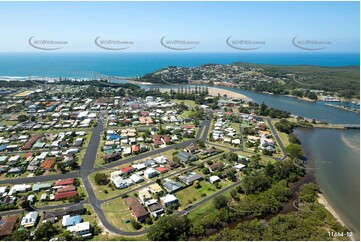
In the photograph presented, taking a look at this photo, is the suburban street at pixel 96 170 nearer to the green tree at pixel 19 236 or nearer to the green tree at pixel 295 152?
the green tree at pixel 295 152

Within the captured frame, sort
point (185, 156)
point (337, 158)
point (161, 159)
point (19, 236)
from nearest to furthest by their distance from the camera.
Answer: point (19, 236) < point (161, 159) < point (185, 156) < point (337, 158)

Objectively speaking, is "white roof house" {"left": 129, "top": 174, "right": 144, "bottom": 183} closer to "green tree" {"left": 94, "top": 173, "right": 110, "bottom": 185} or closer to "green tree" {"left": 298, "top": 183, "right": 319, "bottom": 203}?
"green tree" {"left": 94, "top": 173, "right": 110, "bottom": 185}

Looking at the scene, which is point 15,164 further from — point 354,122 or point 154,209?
point 354,122

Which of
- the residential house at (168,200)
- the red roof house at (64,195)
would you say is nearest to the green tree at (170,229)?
the residential house at (168,200)

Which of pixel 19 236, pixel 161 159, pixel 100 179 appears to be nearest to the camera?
pixel 19 236

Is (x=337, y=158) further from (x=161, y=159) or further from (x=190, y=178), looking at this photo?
(x=161, y=159)

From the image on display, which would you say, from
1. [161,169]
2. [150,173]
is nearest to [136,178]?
[150,173]

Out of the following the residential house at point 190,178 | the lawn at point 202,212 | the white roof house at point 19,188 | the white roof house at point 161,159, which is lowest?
the lawn at point 202,212
